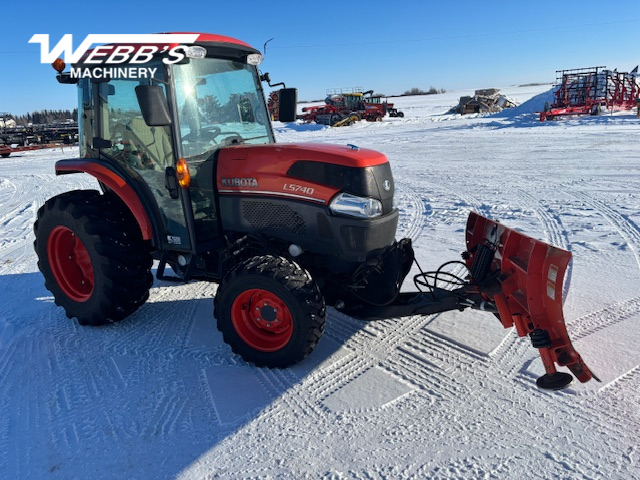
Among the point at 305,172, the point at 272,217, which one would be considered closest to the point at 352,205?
the point at 305,172

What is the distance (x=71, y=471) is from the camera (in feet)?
7.77

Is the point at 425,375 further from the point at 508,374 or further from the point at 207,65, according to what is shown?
the point at 207,65

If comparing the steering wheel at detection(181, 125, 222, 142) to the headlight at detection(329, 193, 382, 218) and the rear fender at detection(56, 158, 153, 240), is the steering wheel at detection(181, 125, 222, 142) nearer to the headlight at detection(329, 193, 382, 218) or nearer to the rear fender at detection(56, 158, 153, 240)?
the rear fender at detection(56, 158, 153, 240)

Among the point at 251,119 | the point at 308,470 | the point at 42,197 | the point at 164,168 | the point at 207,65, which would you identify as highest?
the point at 207,65

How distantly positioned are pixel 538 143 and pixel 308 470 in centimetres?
1321

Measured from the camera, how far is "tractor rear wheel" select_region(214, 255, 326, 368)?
3.02 m

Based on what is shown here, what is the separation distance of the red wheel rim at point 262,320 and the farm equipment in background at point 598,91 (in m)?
22.3

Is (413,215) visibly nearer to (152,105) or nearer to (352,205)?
(352,205)

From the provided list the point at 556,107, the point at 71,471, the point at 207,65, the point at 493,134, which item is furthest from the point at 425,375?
the point at 556,107

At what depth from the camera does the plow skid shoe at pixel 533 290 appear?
2.64 m

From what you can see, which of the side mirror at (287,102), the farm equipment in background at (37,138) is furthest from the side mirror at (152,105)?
the farm equipment in background at (37,138)

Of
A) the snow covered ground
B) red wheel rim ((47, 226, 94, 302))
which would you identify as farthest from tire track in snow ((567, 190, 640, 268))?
red wheel rim ((47, 226, 94, 302))

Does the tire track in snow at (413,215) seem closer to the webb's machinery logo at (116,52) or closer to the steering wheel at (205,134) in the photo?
the steering wheel at (205,134)

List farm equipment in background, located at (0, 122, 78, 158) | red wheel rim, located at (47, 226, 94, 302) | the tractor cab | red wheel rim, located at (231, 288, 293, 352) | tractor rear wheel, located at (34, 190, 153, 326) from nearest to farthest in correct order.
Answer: red wheel rim, located at (231, 288, 293, 352) < the tractor cab < tractor rear wheel, located at (34, 190, 153, 326) < red wheel rim, located at (47, 226, 94, 302) < farm equipment in background, located at (0, 122, 78, 158)
